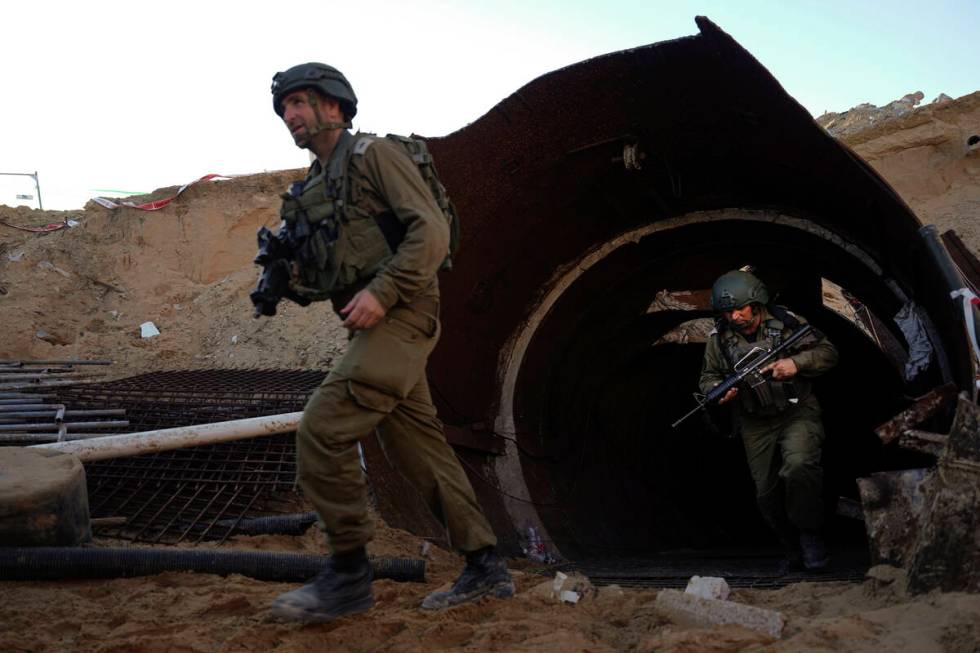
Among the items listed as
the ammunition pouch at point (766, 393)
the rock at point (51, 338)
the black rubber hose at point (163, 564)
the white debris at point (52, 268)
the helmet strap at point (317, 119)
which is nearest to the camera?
the helmet strap at point (317, 119)

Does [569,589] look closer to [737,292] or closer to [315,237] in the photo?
[315,237]

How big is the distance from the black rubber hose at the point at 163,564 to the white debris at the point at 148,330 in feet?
21.1

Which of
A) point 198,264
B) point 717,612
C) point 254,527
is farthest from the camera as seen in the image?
point 198,264

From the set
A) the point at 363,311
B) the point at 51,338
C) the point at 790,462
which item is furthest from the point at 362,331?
the point at 51,338

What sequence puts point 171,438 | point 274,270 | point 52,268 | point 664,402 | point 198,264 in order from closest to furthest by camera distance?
point 274,270, point 171,438, point 664,402, point 52,268, point 198,264

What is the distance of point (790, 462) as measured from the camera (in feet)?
17.1

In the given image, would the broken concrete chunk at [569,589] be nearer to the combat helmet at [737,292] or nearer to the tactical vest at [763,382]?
the tactical vest at [763,382]

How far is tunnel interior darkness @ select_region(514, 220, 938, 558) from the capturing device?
6.68 metres

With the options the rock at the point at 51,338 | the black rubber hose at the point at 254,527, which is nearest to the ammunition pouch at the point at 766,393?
the black rubber hose at the point at 254,527

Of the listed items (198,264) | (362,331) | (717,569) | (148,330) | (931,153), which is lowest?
(717,569)

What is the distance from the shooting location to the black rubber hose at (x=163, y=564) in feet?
12.0

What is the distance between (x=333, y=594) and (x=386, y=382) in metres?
0.77

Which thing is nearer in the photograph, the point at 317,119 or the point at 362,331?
the point at 362,331

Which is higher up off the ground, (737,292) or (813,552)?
(737,292)
